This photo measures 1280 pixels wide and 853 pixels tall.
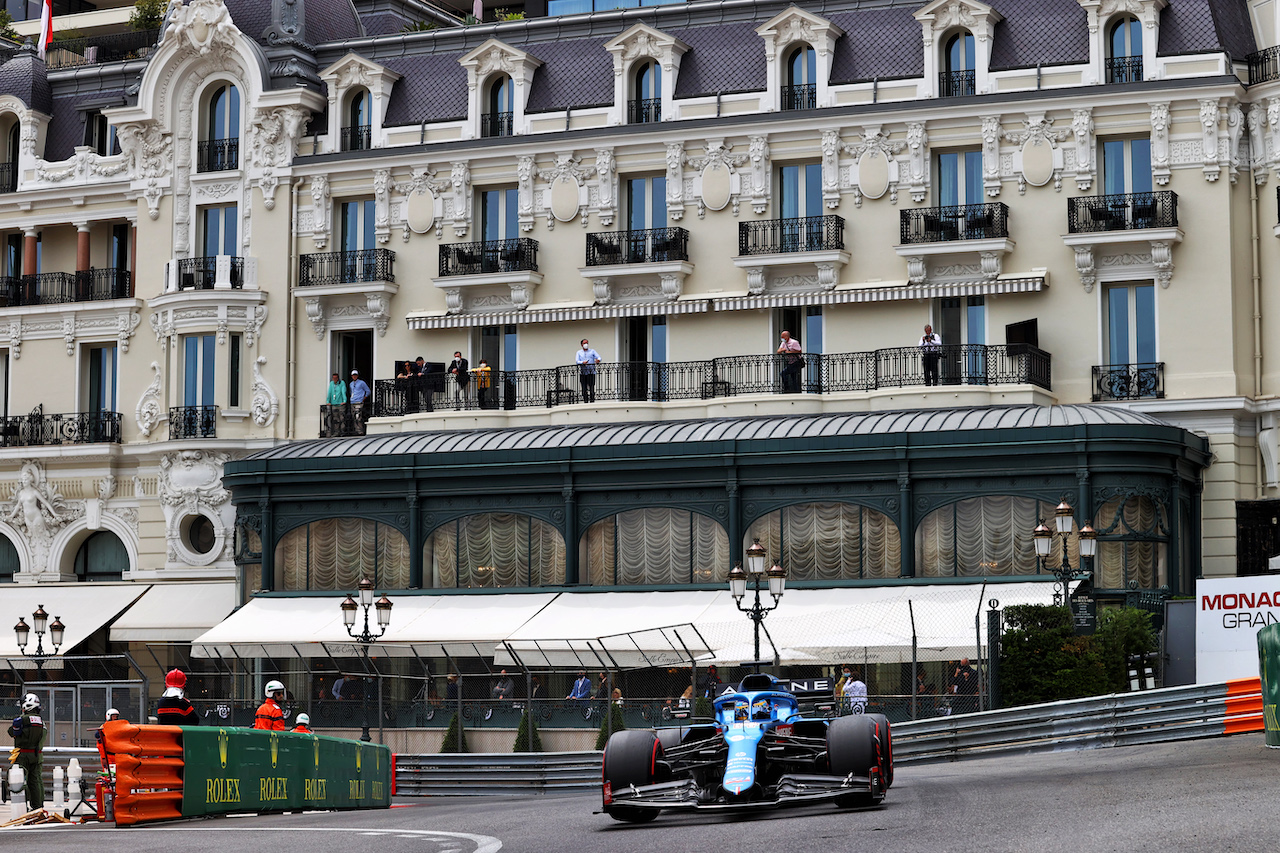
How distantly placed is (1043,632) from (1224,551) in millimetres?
9116

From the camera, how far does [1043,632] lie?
31594 millimetres

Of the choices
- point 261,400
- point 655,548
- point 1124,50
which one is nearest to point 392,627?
point 655,548

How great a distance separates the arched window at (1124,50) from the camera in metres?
40.3

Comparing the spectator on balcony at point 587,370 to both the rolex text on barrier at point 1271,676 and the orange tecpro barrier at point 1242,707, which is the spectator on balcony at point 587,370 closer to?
the orange tecpro barrier at point 1242,707

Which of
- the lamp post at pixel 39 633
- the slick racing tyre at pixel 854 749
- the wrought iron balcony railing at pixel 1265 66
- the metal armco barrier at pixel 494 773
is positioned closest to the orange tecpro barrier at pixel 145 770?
the slick racing tyre at pixel 854 749

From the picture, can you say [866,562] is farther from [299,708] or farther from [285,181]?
[285,181]

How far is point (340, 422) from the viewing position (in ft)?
147

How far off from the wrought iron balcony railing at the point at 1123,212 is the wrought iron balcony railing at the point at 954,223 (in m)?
1.49

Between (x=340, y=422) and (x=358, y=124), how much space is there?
751 cm

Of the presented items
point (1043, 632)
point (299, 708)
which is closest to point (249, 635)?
point (299, 708)

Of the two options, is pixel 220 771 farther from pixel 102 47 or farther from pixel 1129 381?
pixel 102 47

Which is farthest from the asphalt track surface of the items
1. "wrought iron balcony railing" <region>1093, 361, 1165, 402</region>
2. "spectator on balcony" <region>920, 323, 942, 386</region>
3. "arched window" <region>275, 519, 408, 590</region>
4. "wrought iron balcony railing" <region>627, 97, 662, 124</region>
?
"wrought iron balcony railing" <region>627, 97, 662, 124</region>

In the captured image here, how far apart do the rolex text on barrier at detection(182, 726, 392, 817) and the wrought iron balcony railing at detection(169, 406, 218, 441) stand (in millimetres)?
20191

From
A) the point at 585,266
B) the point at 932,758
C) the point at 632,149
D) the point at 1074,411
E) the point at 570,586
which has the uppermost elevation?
the point at 632,149
